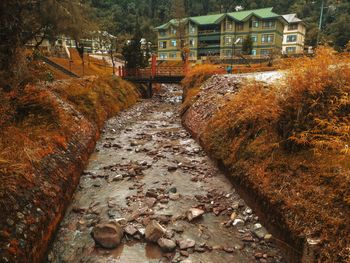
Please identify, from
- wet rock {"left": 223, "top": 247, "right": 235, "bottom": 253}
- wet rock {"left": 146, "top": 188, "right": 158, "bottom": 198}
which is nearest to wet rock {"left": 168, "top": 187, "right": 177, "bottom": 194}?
wet rock {"left": 146, "top": 188, "right": 158, "bottom": 198}

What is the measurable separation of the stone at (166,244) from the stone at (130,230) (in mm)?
654

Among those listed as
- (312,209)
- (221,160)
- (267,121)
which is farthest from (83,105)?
(312,209)

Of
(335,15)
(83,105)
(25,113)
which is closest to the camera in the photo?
(25,113)

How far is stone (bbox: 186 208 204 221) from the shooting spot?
6547mm

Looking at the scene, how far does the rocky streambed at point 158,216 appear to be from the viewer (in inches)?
212

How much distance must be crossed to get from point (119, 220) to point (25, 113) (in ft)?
18.0

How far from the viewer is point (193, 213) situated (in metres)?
6.66

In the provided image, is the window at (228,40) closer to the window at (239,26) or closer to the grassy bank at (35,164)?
the window at (239,26)

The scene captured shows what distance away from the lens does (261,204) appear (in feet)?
20.7

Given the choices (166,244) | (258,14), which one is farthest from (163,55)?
(166,244)

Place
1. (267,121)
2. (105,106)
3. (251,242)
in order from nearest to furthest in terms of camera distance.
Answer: (251,242) < (267,121) < (105,106)

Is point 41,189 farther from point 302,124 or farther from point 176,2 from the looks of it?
point 176,2

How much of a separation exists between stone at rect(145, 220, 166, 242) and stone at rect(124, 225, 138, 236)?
0.96 feet

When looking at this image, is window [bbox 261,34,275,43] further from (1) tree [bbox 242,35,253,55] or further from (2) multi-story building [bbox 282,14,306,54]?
(2) multi-story building [bbox 282,14,306,54]
